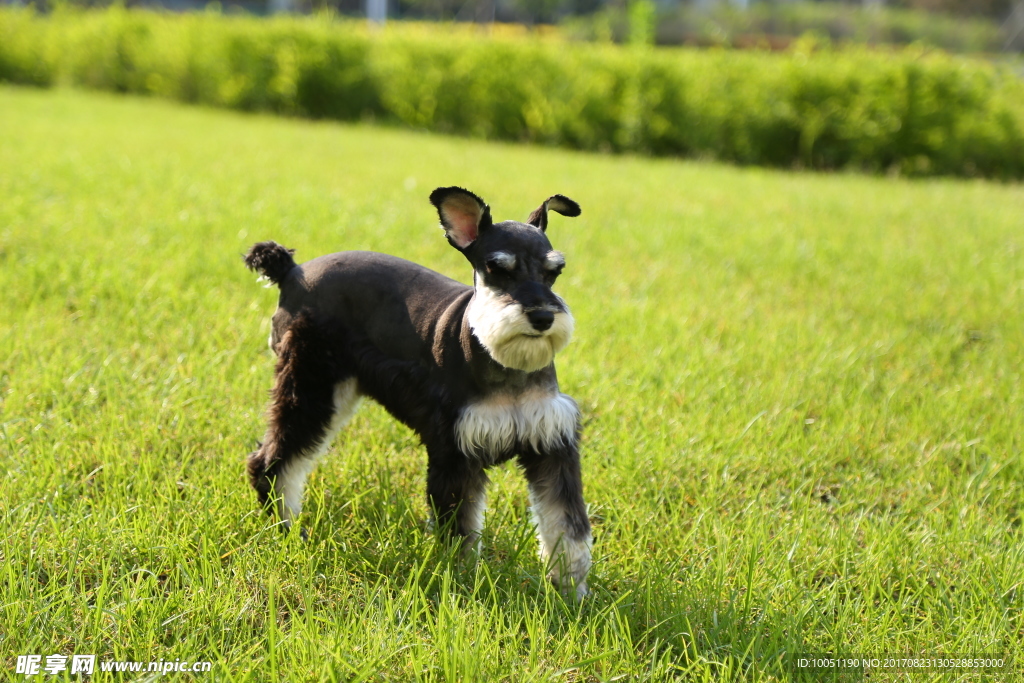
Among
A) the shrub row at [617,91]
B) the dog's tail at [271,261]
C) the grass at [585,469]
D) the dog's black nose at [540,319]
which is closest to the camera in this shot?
the dog's black nose at [540,319]

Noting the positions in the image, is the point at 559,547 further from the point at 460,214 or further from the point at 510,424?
the point at 460,214

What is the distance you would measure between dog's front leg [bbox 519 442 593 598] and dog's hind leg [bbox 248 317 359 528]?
79cm

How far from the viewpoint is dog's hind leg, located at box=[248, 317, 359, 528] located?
3070 mm

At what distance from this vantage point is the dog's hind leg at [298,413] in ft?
10.1

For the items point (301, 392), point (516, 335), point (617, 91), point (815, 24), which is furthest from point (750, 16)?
point (516, 335)

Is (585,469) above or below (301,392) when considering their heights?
below

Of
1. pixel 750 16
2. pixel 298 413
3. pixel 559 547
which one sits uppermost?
pixel 750 16

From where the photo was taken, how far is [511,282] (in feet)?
8.57

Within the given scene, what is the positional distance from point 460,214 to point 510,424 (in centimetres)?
70

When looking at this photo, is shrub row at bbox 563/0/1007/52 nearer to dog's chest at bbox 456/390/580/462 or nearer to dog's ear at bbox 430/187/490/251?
dog's ear at bbox 430/187/490/251

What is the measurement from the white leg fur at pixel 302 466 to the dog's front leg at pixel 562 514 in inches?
30.5

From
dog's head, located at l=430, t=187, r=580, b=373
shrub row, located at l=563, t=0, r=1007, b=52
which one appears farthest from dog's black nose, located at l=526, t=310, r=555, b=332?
shrub row, located at l=563, t=0, r=1007, b=52

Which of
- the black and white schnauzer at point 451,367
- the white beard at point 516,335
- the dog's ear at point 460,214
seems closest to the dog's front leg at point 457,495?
the black and white schnauzer at point 451,367

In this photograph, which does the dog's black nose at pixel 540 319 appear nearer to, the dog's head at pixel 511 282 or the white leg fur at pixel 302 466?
the dog's head at pixel 511 282
